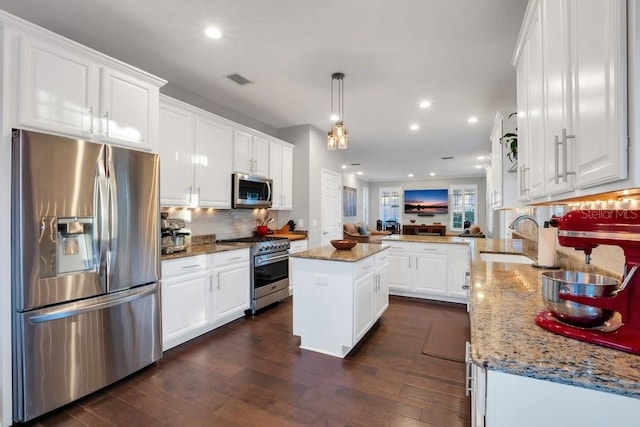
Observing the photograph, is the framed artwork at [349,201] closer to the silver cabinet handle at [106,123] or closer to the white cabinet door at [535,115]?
the silver cabinet handle at [106,123]

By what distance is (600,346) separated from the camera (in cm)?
90

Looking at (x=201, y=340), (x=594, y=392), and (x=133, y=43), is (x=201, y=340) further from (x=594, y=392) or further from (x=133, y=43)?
(x=594, y=392)

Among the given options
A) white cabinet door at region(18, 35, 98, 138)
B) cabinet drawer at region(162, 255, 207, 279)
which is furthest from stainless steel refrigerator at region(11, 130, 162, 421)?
cabinet drawer at region(162, 255, 207, 279)

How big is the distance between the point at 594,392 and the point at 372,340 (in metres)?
2.46

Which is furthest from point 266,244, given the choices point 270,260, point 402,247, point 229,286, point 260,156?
point 402,247

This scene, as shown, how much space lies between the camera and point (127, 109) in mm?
2447

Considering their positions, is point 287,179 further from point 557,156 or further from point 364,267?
point 557,156

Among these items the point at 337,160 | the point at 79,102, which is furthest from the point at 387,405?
the point at 337,160

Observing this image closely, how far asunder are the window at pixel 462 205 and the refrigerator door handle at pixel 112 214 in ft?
39.9

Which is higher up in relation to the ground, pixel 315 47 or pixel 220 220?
pixel 315 47

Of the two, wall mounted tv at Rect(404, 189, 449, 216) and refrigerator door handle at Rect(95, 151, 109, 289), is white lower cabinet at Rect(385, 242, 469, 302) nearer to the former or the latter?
refrigerator door handle at Rect(95, 151, 109, 289)

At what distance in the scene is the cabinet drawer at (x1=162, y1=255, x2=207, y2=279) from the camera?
2.76 meters

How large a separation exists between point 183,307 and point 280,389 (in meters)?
1.28

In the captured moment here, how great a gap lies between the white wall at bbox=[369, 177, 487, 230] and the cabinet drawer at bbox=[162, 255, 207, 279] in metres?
11.1
